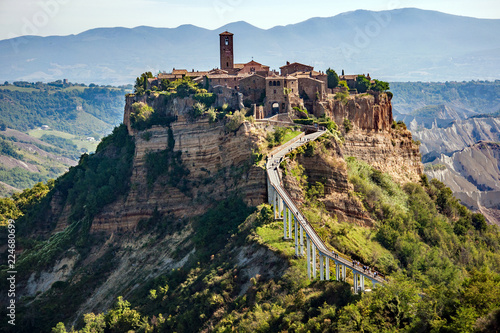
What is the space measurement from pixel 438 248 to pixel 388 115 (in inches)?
836

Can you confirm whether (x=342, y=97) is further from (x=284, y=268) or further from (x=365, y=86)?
(x=284, y=268)

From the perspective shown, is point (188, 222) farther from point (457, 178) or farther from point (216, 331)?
point (457, 178)

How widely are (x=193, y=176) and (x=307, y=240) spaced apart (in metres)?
24.8

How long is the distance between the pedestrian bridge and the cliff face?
265 cm

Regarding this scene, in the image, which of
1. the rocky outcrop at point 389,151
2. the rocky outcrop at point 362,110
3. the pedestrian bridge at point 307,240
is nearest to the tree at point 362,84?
the rocky outcrop at point 362,110

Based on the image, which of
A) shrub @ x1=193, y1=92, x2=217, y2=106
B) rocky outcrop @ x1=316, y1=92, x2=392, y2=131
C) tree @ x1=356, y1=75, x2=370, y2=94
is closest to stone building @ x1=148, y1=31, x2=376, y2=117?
shrub @ x1=193, y1=92, x2=217, y2=106

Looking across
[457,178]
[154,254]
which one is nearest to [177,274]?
[154,254]

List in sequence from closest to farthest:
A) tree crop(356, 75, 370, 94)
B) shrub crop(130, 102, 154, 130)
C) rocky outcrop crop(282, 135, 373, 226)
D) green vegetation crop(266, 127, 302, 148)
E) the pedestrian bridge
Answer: the pedestrian bridge < rocky outcrop crop(282, 135, 373, 226) < green vegetation crop(266, 127, 302, 148) < shrub crop(130, 102, 154, 130) < tree crop(356, 75, 370, 94)

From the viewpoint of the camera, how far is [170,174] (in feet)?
227

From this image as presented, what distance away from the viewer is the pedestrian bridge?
41.2 metres

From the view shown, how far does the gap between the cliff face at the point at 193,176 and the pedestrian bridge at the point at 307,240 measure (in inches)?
104

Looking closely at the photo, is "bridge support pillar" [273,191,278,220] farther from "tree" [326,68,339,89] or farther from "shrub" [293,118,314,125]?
"tree" [326,68,339,89]

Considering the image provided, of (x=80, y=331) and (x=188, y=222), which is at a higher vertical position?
(x=188, y=222)

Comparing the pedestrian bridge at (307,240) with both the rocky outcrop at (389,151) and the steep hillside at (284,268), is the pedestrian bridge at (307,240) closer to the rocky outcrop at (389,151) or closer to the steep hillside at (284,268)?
the steep hillside at (284,268)
